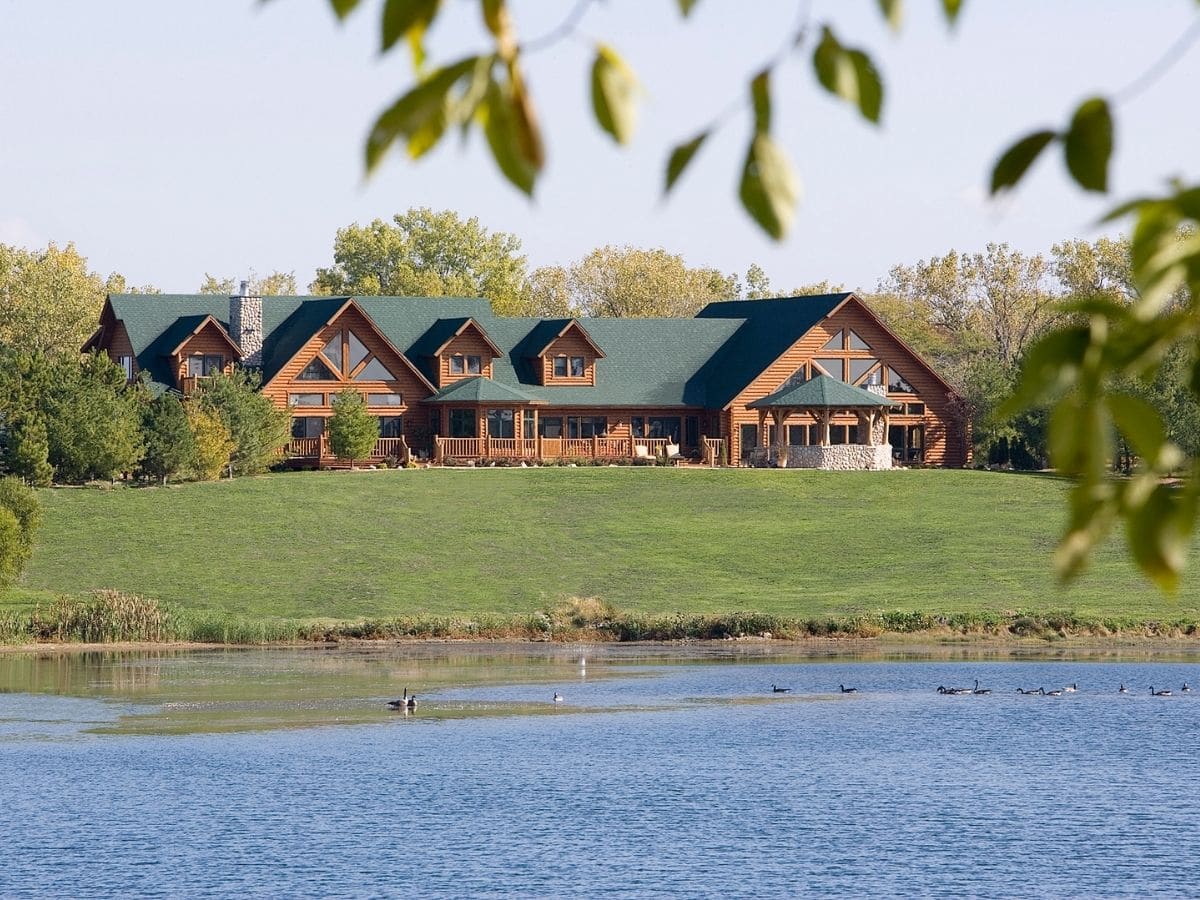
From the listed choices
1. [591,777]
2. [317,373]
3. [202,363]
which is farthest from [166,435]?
[591,777]

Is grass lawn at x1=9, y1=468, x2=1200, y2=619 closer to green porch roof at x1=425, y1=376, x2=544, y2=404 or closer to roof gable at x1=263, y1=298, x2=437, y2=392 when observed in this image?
green porch roof at x1=425, y1=376, x2=544, y2=404

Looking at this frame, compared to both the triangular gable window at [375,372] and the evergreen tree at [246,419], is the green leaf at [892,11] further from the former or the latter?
the triangular gable window at [375,372]

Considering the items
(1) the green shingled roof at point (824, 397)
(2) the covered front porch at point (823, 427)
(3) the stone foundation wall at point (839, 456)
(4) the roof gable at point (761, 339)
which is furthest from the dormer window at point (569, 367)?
(3) the stone foundation wall at point (839, 456)

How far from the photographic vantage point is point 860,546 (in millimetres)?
66125

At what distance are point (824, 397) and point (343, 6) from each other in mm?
74617

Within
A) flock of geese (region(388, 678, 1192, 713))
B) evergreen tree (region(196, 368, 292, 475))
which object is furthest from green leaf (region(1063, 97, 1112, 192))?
evergreen tree (region(196, 368, 292, 475))

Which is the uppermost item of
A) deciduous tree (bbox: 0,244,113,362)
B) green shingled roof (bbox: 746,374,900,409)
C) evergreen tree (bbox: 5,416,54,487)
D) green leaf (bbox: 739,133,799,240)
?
deciduous tree (bbox: 0,244,113,362)

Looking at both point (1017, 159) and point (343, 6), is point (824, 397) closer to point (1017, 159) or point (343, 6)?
point (1017, 159)

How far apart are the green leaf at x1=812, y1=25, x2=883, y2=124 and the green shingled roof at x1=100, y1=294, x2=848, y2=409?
7390 cm

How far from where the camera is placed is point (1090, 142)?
9.57 ft

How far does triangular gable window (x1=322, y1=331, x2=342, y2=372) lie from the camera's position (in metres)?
76.8

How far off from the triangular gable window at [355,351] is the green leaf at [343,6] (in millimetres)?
74824

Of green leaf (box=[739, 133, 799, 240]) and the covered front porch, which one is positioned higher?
the covered front porch

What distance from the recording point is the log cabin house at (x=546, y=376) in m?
76.8
